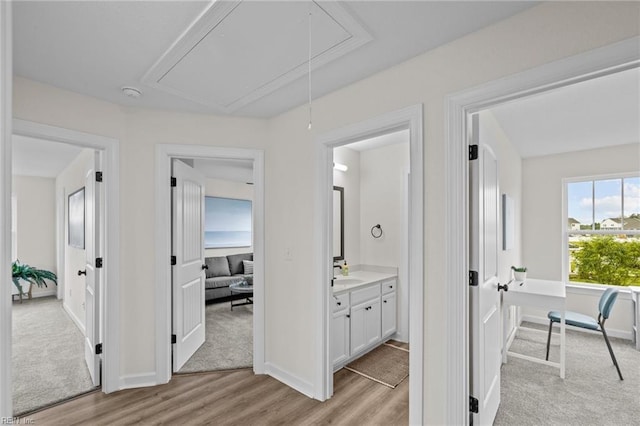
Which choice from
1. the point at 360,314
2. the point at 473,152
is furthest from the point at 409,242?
the point at 360,314

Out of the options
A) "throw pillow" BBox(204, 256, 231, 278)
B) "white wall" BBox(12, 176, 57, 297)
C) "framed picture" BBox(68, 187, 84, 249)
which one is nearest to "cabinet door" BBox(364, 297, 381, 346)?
"throw pillow" BBox(204, 256, 231, 278)

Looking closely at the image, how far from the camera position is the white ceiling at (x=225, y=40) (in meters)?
1.54

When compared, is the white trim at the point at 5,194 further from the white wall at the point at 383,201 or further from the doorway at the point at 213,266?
the white wall at the point at 383,201

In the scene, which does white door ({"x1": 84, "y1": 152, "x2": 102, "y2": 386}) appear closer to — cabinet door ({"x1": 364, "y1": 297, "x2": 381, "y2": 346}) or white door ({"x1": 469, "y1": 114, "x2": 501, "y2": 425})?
cabinet door ({"x1": 364, "y1": 297, "x2": 381, "y2": 346})

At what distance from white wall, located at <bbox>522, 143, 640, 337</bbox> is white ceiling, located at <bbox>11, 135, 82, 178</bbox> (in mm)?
6021

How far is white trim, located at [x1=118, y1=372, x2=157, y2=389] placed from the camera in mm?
2713

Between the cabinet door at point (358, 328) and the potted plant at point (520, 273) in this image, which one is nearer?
the cabinet door at point (358, 328)

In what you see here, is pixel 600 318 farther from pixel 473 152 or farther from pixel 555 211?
pixel 473 152

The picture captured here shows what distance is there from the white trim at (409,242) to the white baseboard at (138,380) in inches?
55.6

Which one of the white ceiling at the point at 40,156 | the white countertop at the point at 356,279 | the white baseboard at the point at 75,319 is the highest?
the white ceiling at the point at 40,156

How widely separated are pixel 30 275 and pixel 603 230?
905 cm

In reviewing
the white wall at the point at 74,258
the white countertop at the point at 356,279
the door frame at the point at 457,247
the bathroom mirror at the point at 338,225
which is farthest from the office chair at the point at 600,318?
the white wall at the point at 74,258

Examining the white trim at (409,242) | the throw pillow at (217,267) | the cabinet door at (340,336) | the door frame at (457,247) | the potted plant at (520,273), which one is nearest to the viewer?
the door frame at (457,247)

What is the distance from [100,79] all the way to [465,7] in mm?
2325
